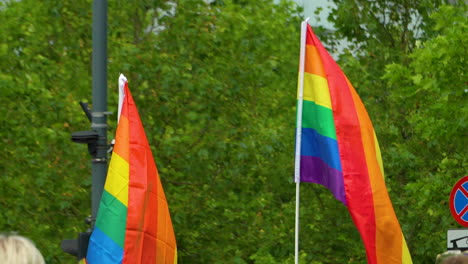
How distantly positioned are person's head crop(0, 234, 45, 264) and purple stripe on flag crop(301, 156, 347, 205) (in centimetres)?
497

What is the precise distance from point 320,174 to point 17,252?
208 inches

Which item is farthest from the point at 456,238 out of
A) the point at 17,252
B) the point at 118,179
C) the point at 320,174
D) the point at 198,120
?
the point at 17,252

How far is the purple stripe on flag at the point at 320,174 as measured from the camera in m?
8.82

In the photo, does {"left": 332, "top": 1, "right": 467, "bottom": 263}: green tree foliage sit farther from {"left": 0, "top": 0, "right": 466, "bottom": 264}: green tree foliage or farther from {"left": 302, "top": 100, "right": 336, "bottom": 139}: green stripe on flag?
{"left": 302, "top": 100, "right": 336, "bottom": 139}: green stripe on flag

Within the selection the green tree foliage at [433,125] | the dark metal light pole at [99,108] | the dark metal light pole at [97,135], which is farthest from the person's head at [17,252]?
the green tree foliage at [433,125]

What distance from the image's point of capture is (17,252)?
13.2 ft

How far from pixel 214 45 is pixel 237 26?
0.43m

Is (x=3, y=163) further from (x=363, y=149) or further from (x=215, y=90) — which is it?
(x=363, y=149)

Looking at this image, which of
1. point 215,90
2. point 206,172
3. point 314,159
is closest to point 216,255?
point 206,172

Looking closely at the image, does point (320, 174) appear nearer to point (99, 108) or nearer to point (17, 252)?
point (99, 108)

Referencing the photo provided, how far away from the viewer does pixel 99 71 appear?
1110 centimetres

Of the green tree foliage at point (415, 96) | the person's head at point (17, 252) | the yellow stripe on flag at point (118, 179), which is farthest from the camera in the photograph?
the green tree foliage at point (415, 96)

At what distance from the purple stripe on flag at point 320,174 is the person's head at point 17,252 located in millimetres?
4966

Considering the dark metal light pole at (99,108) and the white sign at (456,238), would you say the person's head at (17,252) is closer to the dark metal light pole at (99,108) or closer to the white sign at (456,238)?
the dark metal light pole at (99,108)
